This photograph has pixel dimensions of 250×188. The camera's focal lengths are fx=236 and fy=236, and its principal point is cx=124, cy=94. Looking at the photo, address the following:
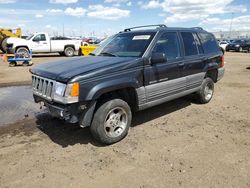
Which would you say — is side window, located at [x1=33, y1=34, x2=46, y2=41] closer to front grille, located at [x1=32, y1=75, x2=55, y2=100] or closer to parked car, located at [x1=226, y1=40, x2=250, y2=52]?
front grille, located at [x1=32, y1=75, x2=55, y2=100]

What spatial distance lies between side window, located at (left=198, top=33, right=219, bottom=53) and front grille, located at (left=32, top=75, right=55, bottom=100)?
4.01 meters

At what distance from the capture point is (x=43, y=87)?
402 centimetres

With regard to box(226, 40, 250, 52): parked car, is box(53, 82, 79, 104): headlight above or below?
below

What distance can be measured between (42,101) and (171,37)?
116 inches

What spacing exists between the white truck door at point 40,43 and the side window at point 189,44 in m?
16.0

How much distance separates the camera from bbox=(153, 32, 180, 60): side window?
4691 mm

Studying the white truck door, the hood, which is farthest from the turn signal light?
the white truck door

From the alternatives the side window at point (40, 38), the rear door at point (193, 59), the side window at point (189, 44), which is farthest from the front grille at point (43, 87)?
the side window at point (40, 38)

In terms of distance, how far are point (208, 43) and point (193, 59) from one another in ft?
3.85

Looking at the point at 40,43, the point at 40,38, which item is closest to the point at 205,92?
the point at 40,43

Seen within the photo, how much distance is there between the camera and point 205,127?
15.9ft

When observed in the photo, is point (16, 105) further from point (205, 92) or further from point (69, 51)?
point (69, 51)

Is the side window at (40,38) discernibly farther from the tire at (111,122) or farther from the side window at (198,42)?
the tire at (111,122)

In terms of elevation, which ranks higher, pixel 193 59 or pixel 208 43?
pixel 208 43
